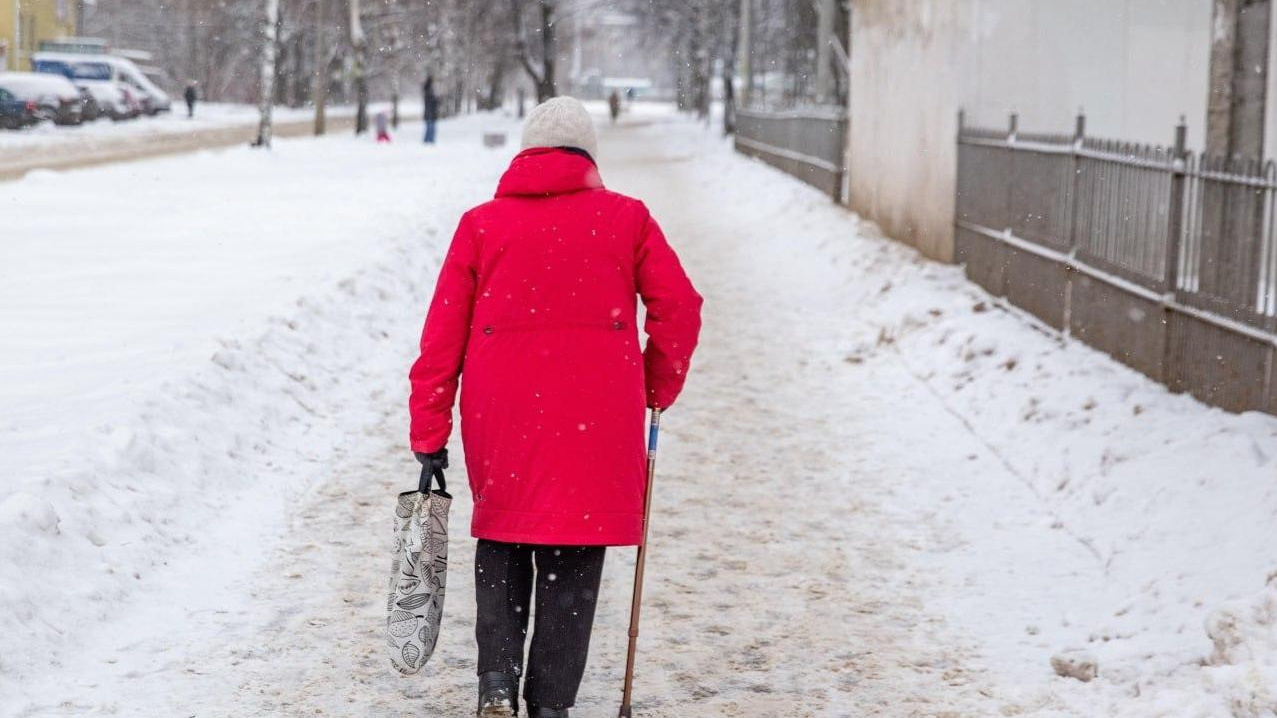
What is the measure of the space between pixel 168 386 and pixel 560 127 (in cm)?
442

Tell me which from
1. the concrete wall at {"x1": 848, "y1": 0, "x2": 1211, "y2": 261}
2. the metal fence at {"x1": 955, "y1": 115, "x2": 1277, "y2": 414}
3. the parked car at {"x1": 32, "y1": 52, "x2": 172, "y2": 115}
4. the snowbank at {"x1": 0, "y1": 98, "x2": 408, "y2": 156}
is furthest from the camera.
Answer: the parked car at {"x1": 32, "y1": 52, "x2": 172, "y2": 115}

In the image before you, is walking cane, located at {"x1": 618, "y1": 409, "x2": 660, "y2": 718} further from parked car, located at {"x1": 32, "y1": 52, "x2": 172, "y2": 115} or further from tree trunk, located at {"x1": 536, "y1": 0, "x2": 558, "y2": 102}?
parked car, located at {"x1": 32, "y1": 52, "x2": 172, "y2": 115}

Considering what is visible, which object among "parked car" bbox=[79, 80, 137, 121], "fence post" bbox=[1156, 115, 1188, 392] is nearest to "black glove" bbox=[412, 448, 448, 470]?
"fence post" bbox=[1156, 115, 1188, 392]

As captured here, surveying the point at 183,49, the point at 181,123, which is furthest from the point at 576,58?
the point at 181,123

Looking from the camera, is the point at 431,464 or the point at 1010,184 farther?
the point at 1010,184

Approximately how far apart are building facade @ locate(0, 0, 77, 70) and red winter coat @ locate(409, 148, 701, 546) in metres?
60.9

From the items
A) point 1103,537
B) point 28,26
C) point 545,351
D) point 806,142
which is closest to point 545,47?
point 806,142

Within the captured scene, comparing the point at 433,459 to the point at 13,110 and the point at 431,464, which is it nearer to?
the point at 431,464

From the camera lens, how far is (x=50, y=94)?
4028 centimetres

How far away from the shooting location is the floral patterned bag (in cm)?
427

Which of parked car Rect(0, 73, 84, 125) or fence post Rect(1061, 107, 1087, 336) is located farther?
parked car Rect(0, 73, 84, 125)

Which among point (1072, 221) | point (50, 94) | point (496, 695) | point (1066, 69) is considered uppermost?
point (50, 94)

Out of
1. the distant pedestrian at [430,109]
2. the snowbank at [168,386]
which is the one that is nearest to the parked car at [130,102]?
the distant pedestrian at [430,109]

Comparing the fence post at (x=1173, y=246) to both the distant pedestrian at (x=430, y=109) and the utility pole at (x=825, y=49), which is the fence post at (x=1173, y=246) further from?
the distant pedestrian at (x=430, y=109)
